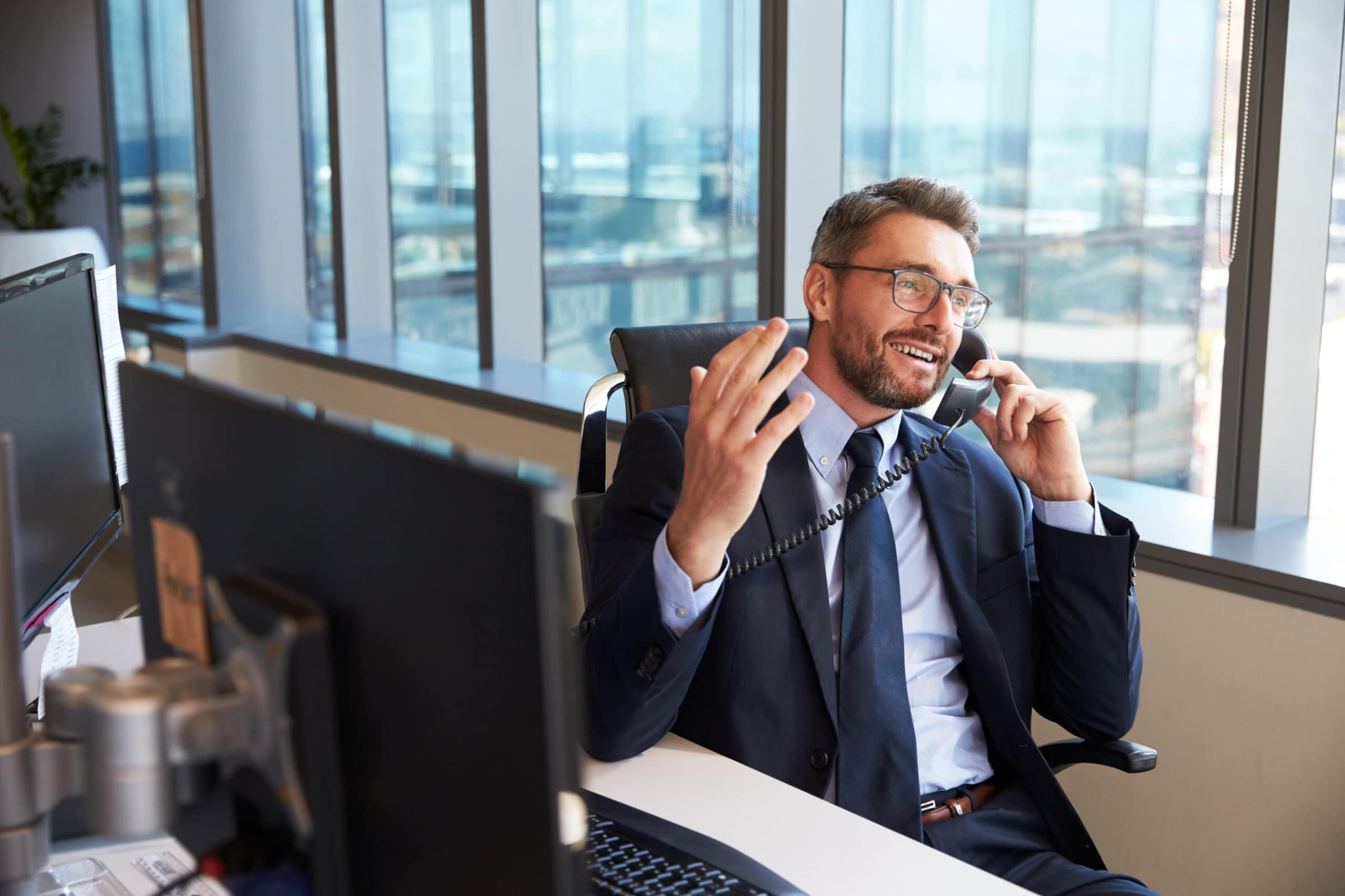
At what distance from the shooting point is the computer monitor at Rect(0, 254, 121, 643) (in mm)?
1167

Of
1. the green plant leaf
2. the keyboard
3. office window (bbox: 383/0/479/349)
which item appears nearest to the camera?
the keyboard

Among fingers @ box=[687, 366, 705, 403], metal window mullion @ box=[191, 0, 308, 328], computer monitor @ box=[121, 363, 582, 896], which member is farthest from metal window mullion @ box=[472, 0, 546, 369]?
computer monitor @ box=[121, 363, 582, 896]

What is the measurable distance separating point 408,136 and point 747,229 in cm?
197

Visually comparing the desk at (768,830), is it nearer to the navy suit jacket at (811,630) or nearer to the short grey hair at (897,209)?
the navy suit jacket at (811,630)

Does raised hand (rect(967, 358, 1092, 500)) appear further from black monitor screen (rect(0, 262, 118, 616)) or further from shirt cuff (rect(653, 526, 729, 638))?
black monitor screen (rect(0, 262, 118, 616))

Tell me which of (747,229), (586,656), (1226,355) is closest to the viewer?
(586,656)

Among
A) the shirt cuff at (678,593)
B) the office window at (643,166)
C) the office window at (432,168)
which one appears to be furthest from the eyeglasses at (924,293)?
the office window at (432,168)

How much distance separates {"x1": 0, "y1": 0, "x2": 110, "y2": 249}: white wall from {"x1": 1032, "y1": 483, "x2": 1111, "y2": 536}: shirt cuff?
678 centimetres

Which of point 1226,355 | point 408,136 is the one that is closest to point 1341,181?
point 1226,355

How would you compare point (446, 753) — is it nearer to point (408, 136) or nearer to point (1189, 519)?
point (1189, 519)

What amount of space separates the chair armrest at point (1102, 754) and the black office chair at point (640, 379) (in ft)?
0.40

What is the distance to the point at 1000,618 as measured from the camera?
1.70 meters

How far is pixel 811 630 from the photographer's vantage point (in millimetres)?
1545

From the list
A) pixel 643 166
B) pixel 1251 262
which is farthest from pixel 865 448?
pixel 643 166
